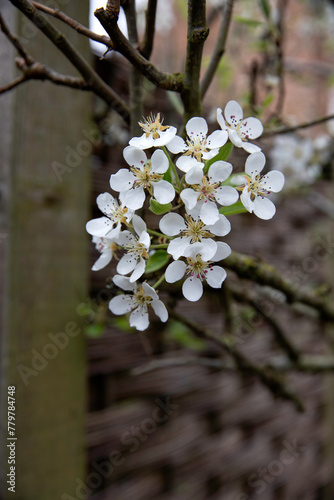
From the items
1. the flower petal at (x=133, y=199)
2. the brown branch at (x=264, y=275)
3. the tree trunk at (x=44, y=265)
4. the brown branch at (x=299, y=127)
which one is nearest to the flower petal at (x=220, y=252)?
the flower petal at (x=133, y=199)

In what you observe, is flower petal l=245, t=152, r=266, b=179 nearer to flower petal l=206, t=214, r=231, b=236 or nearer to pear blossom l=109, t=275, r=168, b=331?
flower petal l=206, t=214, r=231, b=236

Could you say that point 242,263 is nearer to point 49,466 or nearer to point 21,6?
point 21,6

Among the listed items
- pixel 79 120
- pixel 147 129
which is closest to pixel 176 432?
pixel 79 120

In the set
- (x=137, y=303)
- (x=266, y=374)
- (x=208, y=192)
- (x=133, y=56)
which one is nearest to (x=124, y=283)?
(x=137, y=303)

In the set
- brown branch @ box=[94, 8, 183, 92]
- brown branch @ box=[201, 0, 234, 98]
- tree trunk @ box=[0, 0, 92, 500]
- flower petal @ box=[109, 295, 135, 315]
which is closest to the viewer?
brown branch @ box=[94, 8, 183, 92]

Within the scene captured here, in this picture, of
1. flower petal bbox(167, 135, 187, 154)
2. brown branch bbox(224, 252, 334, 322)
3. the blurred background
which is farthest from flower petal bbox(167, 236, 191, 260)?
the blurred background

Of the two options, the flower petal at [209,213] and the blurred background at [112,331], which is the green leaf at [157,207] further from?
the blurred background at [112,331]
